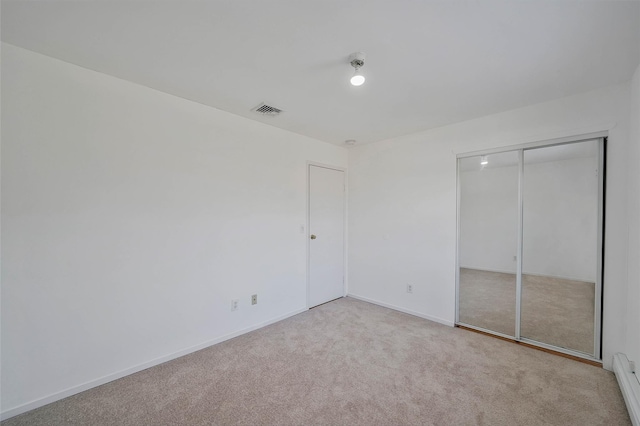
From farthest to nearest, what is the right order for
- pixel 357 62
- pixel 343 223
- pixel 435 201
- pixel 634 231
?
pixel 343 223, pixel 435 201, pixel 634 231, pixel 357 62

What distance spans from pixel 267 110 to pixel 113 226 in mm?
1790

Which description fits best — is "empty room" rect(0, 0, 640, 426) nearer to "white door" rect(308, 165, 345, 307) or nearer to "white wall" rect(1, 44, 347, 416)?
"white wall" rect(1, 44, 347, 416)

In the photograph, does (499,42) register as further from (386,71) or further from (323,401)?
(323,401)

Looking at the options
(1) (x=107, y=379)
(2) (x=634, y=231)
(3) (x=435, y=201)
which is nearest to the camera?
(2) (x=634, y=231)

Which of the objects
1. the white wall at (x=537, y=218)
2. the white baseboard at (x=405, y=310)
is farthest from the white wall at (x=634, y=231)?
the white baseboard at (x=405, y=310)

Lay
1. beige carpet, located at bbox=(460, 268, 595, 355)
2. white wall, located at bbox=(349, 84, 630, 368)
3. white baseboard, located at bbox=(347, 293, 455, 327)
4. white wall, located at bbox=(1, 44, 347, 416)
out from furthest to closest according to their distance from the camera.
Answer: white baseboard, located at bbox=(347, 293, 455, 327)
beige carpet, located at bbox=(460, 268, 595, 355)
white wall, located at bbox=(349, 84, 630, 368)
white wall, located at bbox=(1, 44, 347, 416)

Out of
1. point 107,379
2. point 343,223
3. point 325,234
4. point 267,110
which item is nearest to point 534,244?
point 343,223

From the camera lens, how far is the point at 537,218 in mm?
2678

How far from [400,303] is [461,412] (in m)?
1.83

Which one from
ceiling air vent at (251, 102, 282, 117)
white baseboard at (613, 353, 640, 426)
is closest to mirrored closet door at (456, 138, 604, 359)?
white baseboard at (613, 353, 640, 426)

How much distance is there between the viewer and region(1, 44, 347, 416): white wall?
1.70 m

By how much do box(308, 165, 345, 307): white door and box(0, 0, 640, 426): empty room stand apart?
35 centimetres

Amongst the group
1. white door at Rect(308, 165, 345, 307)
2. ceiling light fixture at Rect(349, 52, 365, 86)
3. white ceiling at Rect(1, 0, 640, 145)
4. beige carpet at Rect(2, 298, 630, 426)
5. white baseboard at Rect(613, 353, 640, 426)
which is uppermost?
white ceiling at Rect(1, 0, 640, 145)

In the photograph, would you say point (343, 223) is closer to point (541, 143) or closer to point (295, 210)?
point (295, 210)
